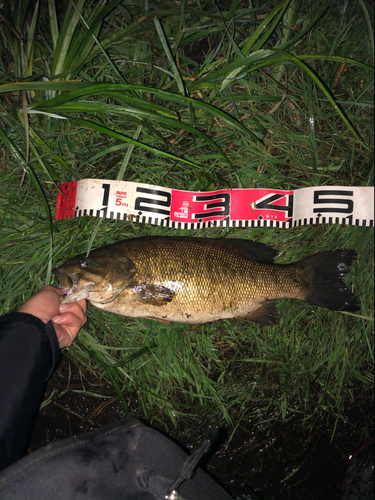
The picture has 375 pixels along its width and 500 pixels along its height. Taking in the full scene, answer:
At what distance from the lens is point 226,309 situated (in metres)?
2.33

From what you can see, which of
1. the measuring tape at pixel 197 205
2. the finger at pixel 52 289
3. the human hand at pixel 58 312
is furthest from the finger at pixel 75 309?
the measuring tape at pixel 197 205

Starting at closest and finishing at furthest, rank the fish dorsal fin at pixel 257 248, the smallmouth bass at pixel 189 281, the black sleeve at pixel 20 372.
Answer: the black sleeve at pixel 20 372, the smallmouth bass at pixel 189 281, the fish dorsal fin at pixel 257 248

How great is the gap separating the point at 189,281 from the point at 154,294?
0.27 m

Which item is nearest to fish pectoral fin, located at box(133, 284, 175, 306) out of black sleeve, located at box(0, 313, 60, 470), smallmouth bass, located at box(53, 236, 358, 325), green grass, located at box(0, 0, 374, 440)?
smallmouth bass, located at box(53, 236, 358, 325)

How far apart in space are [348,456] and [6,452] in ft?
8.69

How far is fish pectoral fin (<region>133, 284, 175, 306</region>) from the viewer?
89.6 inches

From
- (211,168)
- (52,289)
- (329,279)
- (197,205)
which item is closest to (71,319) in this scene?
(52,289)

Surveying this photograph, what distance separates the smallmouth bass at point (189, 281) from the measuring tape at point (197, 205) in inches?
9.0

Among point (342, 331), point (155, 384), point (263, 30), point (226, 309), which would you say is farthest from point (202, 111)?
point (155, 384)

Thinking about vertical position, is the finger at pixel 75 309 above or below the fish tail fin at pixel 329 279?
below

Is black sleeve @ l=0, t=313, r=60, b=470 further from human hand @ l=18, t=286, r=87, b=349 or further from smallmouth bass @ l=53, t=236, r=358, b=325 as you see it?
smallmouth bass @ l=53, t=236, r=358, b=325

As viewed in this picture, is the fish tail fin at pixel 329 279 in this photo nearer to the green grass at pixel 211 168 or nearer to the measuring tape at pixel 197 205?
the green grass at pixel 211 168

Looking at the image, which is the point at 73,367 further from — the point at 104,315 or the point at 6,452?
the point at 6,452

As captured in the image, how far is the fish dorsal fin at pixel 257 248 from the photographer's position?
8.16ft
